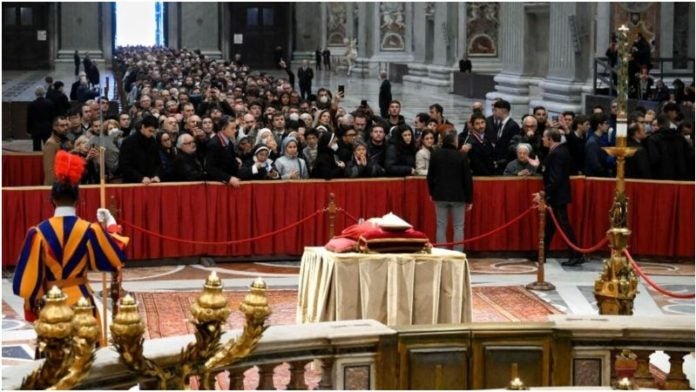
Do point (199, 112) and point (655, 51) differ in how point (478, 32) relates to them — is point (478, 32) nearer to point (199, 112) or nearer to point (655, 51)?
point (655, 51)

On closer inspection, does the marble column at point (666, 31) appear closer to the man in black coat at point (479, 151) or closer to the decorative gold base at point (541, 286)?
the man in black coat at point (479, 151)

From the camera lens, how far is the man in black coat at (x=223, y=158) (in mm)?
16641

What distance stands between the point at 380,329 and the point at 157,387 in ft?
5.83

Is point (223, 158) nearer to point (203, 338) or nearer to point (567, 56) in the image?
point (203, 338)

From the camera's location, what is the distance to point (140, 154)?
16.5 m

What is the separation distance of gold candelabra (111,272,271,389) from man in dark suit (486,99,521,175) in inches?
470

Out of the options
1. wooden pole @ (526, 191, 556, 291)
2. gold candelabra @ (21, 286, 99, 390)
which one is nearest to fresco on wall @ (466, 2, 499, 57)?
wooden pole @ (526, 191, 556, 291)

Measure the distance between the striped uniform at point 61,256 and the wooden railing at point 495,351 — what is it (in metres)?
1.38

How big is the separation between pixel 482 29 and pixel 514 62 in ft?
28.5

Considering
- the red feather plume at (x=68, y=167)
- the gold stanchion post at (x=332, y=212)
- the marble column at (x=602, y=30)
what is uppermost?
the marble column at (x=602, y=30)

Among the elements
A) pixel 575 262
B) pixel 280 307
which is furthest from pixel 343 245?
pixel 575 262

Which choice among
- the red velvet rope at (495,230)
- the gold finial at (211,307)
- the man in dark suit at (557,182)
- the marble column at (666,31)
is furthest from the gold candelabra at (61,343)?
the marble column at (666,31)

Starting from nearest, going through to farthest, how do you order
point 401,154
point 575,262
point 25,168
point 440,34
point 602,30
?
point 575,262, point 401,154, point 25,168, point 602,30, point 440,34

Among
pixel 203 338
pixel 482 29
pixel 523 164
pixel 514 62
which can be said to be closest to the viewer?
pixel 203 338
